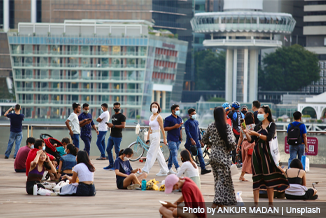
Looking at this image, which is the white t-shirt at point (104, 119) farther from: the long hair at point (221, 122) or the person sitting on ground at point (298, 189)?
the long hair at point (221, 122)

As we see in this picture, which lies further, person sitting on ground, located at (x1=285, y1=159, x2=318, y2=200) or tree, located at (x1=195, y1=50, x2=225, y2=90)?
tree, located at (x1=195, y1=50, x2=225, y2=90)

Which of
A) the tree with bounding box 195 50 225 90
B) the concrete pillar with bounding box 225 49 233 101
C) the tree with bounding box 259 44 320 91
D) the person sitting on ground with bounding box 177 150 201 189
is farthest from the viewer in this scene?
the tree with bounding box 195 50 225 90

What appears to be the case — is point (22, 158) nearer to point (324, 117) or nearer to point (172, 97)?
point (324, 117)

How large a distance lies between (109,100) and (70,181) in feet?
314

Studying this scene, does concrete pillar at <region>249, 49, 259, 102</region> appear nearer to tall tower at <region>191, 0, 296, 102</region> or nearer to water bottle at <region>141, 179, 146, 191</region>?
tall tower at <region>191, 0, 296, 102</region>

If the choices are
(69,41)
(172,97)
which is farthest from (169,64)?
(69,41)

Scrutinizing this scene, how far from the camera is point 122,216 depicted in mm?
9398

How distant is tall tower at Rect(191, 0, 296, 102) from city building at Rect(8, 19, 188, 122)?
14159 millimetres

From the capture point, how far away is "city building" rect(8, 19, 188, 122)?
105000mm

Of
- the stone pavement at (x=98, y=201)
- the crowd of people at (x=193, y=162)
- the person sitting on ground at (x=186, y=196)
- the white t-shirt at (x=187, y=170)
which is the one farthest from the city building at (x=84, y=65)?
the person sitting on ground at (x=186, y=196)

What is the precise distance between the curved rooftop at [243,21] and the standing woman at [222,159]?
10944 centimetres

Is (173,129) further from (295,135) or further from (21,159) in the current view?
(21,159)

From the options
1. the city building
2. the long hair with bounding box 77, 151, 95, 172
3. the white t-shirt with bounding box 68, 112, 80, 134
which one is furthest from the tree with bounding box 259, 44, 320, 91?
the long hair with bounding box 77, 151, 95, 172

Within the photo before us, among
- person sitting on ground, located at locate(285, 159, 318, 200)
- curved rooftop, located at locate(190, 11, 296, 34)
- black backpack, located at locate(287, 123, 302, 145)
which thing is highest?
curved rooftop, located at locate(190, 11, 296, 34)
